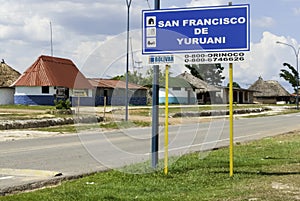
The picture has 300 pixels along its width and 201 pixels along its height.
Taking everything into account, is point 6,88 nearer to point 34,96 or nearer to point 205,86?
point 34,96

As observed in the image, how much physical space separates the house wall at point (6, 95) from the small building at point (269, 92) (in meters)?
72.5

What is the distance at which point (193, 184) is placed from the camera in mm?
9797

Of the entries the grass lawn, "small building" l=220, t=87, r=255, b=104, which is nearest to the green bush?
the grass lawn

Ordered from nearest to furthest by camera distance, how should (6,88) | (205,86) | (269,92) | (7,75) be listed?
(205,86) < (6,88) < (7,75) < (269,92)

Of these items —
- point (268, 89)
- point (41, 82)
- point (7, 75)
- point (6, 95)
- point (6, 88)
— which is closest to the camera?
point (41, 82)

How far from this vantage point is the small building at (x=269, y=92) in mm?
124631

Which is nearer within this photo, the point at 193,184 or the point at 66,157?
the point at 193,184

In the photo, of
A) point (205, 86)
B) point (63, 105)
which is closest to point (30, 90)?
point (63, 105)

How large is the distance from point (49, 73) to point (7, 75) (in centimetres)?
1149

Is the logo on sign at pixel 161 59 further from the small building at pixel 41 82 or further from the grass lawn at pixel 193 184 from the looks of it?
the small building at pixel 41 82

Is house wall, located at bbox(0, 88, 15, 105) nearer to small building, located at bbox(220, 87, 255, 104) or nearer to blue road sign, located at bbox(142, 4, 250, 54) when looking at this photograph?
small building, located at bbox(220, 87, 255, 104)

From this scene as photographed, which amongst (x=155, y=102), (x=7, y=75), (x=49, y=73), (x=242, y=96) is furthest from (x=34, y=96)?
(x=242, y=96)

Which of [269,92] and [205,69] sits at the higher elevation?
[205,69]

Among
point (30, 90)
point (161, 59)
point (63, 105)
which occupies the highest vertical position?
point (161, 59)
